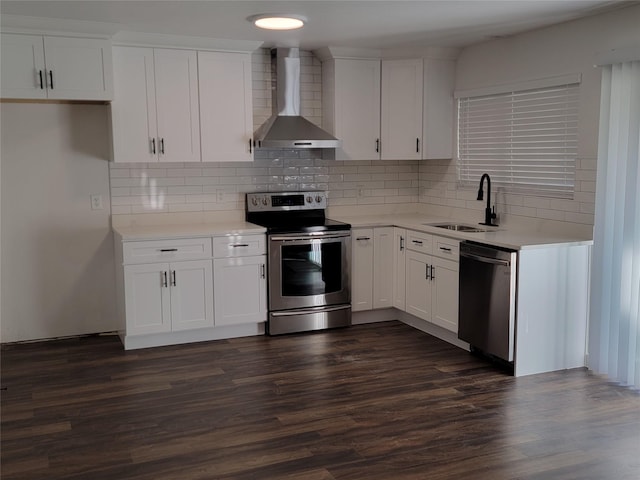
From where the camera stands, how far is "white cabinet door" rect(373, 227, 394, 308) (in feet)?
19.1

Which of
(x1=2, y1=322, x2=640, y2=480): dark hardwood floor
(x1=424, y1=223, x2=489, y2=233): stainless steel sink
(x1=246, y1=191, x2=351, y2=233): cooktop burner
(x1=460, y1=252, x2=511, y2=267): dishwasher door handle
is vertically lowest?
(x1=2, y1=322, x2=640, y2=480): dark hardwood floor

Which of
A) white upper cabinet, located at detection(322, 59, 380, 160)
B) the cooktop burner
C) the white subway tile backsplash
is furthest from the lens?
white upper cabinet, located at detection(322, 59, 380, 160)

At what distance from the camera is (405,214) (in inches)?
257

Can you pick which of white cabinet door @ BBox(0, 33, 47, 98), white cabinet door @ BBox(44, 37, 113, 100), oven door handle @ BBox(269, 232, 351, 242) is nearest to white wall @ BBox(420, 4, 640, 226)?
oven door handle @ BBox(269, 232, 351, 242)

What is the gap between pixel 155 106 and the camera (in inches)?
207

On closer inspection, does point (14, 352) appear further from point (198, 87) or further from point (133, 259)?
point (198, 87)

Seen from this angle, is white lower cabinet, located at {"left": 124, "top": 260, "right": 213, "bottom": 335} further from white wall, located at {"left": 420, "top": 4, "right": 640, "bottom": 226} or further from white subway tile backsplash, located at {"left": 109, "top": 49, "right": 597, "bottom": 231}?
white wall, located at {"left": 420, "top": 4, "right": 640, "bottom": 226}

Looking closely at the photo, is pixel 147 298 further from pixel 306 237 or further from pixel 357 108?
pixel 357 108

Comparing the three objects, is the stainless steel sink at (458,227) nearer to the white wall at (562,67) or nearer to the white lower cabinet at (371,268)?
the white wall at (562,67)

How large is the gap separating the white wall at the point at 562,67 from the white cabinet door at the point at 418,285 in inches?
29.9

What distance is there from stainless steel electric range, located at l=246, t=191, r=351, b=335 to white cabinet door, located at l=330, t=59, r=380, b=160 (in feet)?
2.41

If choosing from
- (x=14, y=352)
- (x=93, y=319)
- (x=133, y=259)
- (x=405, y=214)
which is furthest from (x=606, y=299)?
(x=14, y=352)

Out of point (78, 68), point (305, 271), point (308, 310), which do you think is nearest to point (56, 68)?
point (78, 68)

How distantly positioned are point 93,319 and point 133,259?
925 mm
